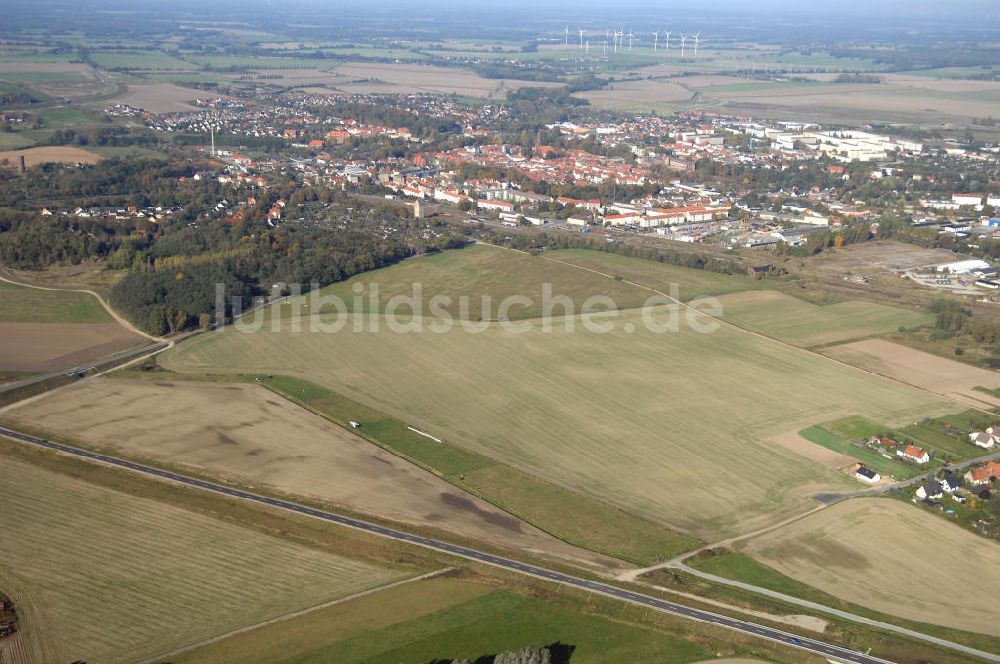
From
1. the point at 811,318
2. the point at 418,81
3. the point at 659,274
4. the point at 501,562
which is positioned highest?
the point at 418,81

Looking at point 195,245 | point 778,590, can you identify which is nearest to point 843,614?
point 778,590

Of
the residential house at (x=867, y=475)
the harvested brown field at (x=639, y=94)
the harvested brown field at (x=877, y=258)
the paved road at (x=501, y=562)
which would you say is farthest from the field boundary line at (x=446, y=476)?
the harvested brown field at (x=639, y=94)

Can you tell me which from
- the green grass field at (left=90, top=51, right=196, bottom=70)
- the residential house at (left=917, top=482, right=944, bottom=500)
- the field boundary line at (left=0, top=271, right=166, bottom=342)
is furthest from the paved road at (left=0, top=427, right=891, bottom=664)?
the green grass field at (left=90, top=51, right=196, bottom=70)

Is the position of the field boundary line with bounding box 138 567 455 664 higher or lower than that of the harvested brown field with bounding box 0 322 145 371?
lower

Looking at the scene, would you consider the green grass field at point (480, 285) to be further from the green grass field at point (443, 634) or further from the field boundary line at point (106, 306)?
the green grass field at point (443, 634)

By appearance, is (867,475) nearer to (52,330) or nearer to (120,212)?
(52,330)

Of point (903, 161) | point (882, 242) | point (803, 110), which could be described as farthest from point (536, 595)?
point (803, 110)

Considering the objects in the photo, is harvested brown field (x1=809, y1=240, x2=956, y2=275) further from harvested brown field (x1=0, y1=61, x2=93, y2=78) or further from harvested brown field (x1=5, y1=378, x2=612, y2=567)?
harvested brown field (x1=0, y1=61, x2=93, y2=78)
